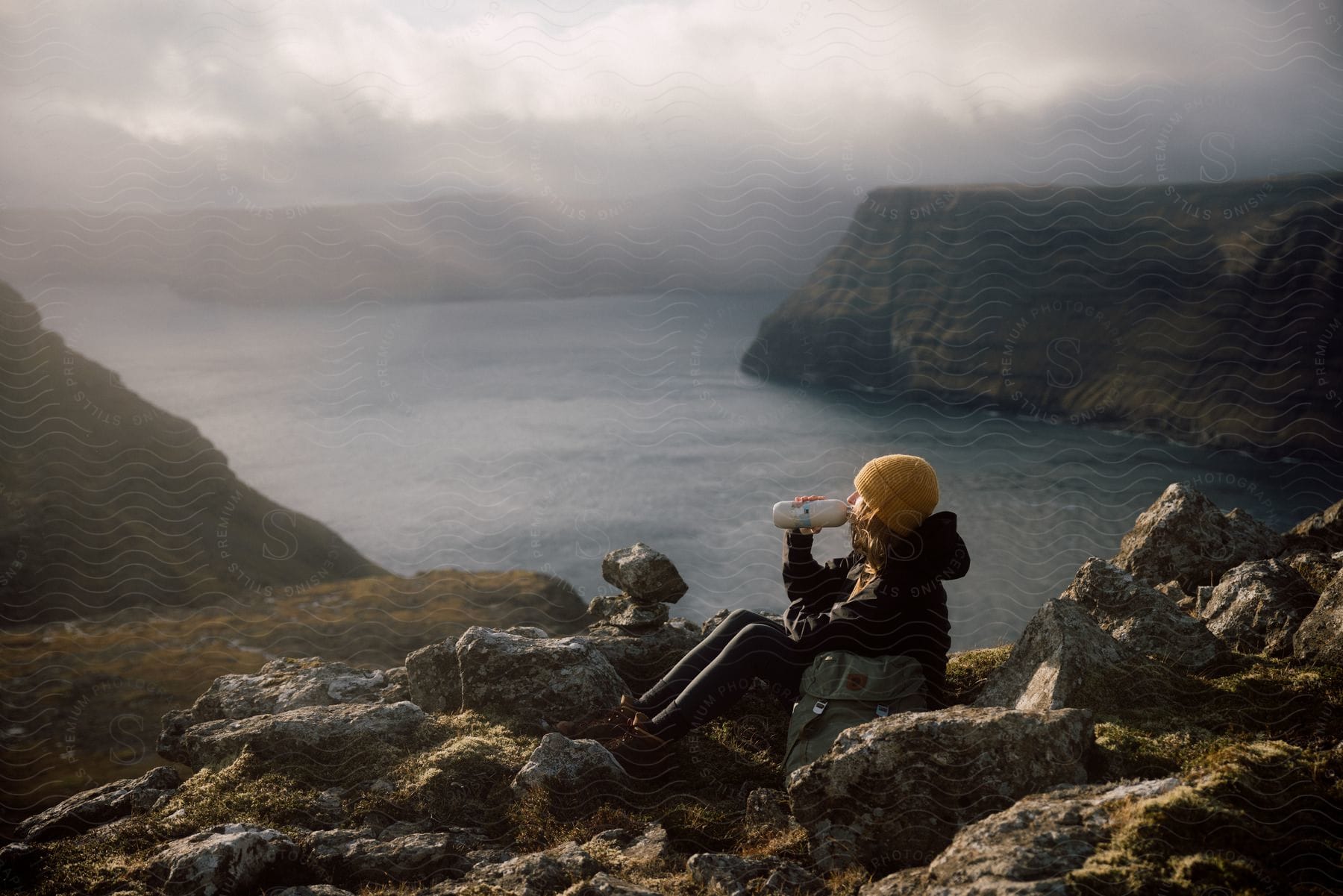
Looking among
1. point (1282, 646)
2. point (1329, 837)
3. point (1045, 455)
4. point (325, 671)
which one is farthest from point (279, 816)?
point (1045, 455)

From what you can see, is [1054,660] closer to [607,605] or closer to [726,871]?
[726,871]

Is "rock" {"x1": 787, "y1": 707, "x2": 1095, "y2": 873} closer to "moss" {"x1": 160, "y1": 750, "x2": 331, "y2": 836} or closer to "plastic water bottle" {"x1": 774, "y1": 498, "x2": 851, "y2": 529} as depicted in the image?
"plastic water bottle" {"x1": 774, "y1": 498, "x2": 851, "y2": 529}

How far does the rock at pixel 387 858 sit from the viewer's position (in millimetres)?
7227

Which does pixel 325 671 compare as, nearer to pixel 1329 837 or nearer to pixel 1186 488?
pixel 1329 837

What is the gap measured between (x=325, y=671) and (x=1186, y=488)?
1373cm

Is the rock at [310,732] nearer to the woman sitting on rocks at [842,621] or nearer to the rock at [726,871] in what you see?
the woman sitting on rocks at [842,621]

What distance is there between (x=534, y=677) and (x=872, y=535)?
4.88m

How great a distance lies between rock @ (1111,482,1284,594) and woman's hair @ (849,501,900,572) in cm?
686

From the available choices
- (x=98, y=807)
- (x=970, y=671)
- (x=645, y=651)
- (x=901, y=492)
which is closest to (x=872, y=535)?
(x=901, y=492)

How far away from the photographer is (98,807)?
30.8 feet

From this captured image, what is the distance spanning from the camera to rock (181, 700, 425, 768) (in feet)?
31.6

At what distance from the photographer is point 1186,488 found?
42.0ft

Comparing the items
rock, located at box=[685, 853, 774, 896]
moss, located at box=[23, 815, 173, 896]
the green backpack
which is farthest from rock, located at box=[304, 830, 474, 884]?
the green backpack

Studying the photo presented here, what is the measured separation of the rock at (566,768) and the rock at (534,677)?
5.08 feet
